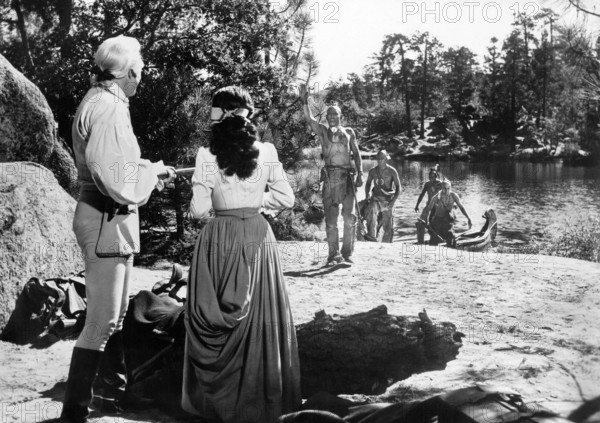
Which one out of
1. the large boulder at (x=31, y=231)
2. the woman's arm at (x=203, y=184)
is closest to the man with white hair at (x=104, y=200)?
the woman's arm at (x=203, y=184)

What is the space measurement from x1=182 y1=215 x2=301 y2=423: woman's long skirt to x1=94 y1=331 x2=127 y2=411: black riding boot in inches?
18.3

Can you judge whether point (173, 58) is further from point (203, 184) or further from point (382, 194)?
point (203, 184)

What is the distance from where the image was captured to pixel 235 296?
3615 millimetres

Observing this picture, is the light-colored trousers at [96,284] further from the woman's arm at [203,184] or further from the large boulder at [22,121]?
the large boulder at [22,121]

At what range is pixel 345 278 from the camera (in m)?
8.34

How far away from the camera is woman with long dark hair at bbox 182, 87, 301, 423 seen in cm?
361

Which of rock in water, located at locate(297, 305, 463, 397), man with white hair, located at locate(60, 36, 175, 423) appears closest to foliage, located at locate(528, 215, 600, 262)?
rock in water, located at locate(297, 305, 463, 397)

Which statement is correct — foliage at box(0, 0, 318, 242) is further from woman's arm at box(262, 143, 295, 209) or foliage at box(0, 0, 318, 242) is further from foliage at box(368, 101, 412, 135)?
foliage at box(368, 101, 412, 135)

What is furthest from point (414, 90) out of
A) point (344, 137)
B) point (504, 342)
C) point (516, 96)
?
point (504, 342)

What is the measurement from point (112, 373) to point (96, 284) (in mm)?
726

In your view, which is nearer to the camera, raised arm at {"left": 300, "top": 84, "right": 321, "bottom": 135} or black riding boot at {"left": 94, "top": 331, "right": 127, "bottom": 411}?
black riding boot at {"left": 94, "top": 331, "right": 127, "bottom": 411}

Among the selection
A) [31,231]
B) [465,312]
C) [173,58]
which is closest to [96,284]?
[31,231]

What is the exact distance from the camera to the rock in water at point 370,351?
4.32m

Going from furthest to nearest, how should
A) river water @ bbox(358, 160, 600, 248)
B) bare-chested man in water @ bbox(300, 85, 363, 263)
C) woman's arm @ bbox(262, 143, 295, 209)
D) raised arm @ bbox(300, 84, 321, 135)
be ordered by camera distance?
river water @ bbox(358, 160, 600, 248)
bare-chested man in water @ bbox(300, 85, 363, 263)
raised arm @ bbox(300, 84, 321, 135)
woman's arm @ bbox(262, 143, 295, 209)
